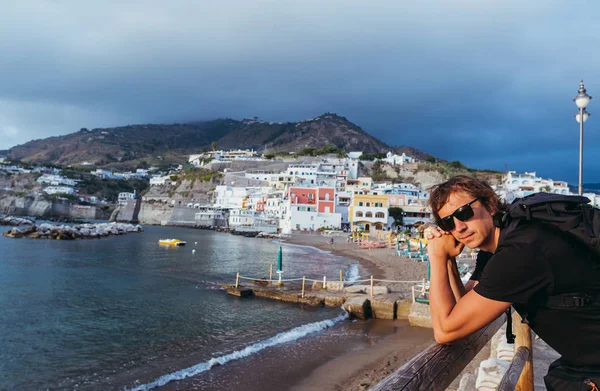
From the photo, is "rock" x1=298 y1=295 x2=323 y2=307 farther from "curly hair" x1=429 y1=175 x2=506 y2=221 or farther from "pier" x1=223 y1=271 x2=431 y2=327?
"curly hair" x1=429 y1=175 x2=506 y2=221

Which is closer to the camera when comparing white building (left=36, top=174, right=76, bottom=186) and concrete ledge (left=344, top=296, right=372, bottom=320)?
concrete ledge (left=344, top=296, right=372, bottom=320)

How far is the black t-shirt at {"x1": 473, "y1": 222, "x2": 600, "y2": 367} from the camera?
1.30 m

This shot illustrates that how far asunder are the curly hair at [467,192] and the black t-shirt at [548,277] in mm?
409

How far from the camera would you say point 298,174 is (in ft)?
273

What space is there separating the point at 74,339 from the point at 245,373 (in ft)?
18.5

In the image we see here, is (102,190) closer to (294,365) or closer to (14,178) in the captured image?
(14,178)

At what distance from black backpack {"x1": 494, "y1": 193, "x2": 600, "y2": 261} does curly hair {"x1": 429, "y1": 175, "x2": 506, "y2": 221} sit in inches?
11.7

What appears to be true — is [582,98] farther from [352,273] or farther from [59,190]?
[59,190]

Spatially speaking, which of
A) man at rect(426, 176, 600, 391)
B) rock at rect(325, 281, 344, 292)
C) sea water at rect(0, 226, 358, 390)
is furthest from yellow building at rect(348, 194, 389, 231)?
man at rect(426, 176, 600, 391)

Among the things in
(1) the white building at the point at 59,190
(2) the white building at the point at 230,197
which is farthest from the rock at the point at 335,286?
(1) the white building at the point at 59,190

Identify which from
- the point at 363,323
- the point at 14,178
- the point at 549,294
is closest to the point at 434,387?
the point at 549,294

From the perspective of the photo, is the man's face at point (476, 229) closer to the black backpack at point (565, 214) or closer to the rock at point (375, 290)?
the black backpack at point (565, 214)

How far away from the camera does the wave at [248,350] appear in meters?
8.56

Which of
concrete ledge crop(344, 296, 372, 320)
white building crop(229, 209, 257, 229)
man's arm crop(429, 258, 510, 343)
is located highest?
man's arm crop(429, 258, 510, 343)
